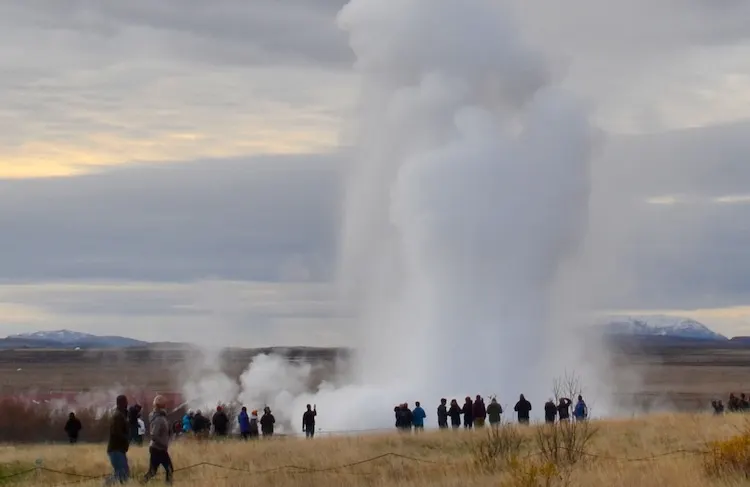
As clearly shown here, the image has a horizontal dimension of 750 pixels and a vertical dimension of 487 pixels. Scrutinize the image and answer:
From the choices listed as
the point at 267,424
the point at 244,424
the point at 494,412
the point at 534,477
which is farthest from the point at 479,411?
the point at 534,477

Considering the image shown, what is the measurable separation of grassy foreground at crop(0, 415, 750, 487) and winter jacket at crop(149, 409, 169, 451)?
102 centimetres

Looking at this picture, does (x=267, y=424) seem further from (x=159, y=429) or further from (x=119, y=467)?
(x=159, y=429)

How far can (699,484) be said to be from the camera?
1736 cm

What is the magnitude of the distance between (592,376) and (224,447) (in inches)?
1085

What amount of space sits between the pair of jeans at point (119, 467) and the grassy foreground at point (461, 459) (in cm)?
82

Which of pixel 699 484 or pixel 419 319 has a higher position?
pixel 419 319

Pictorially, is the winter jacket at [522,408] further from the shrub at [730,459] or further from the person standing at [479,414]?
the shrub at [730,459]

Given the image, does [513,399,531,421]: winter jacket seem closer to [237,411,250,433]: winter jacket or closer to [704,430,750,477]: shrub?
[237,411,250,433]: winter jacket

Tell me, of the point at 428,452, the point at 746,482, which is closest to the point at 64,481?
the point at 428,452

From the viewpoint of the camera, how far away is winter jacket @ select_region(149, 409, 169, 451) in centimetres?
1967

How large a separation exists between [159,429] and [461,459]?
22.7 ft

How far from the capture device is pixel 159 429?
19672mm

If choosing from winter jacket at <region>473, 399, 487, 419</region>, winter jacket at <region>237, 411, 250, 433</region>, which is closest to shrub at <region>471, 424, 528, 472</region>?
winter jacket at <region>473, 399, 487, 419</region>

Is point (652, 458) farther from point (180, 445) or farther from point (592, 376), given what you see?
point (592, 376)
